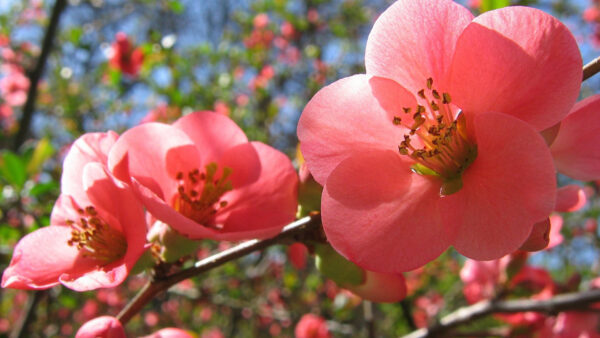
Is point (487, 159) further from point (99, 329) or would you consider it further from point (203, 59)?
point (203, 59)

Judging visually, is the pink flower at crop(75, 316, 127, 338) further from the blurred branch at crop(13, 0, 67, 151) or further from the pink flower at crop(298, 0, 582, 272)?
the blurred branch at crop(13, 0, 67, 151)

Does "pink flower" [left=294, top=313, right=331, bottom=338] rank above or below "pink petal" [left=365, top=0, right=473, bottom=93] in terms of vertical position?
below

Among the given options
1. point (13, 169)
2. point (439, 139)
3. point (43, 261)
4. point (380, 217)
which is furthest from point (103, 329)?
point (13, 169)

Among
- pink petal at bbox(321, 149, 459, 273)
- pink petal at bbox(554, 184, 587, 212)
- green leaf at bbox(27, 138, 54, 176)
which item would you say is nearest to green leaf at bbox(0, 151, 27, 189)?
green leaf at bbox(27, 138, 54, 176)

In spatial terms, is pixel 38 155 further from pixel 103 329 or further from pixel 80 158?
pixel 103 329

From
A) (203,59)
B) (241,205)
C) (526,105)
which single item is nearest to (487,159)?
(526,105)
